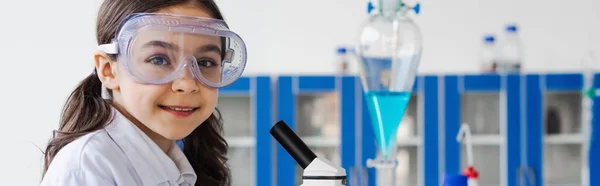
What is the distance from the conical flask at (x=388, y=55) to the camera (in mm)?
1703

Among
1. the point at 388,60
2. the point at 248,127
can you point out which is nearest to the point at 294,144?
the point at 388,60

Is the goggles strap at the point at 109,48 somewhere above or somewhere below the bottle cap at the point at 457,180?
above

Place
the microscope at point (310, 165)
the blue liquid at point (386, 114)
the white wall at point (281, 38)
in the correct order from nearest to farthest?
the microscope at point (310, 165)
the blue liquid at point (386, 114)
the white wall at point (281, 38)

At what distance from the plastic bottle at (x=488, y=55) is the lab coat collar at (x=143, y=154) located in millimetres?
2730

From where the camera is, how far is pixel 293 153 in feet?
3.39

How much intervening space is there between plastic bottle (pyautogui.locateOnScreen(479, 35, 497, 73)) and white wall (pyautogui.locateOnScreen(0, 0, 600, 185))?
67 millimetres

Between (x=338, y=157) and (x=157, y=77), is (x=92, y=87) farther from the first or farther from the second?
(x=338, y=157)

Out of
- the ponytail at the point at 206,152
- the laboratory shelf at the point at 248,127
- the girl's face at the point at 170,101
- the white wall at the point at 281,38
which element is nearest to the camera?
the girl's face at the point at 170,101

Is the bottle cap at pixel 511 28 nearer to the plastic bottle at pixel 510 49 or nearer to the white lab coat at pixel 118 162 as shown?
the plastic bottle at pixel 510 49

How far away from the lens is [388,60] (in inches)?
70.8

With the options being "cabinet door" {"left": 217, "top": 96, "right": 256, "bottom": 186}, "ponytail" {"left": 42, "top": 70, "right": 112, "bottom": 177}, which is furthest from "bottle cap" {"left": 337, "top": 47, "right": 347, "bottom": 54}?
"ponytail" {"left": 42, "top": 70, "right": 112, "bottom": 177}

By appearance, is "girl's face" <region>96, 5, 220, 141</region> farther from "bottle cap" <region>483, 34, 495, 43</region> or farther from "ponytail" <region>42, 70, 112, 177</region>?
"bottle cap" <region>483, 34, 495, 43</region>

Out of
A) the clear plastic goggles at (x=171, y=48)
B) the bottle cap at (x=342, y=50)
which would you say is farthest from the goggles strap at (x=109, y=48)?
the bottle cap at (x=342, y=50)

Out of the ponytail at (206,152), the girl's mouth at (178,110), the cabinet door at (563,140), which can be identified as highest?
the girl's mouth at (178,110)
